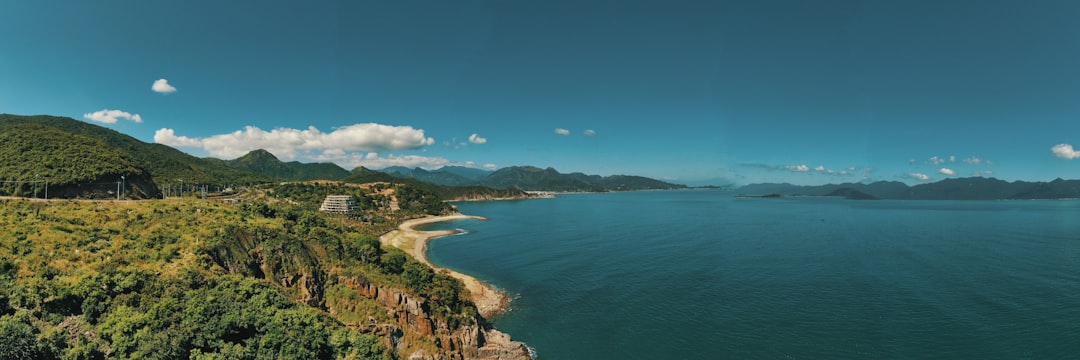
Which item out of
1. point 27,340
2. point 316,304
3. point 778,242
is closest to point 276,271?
point 316,304

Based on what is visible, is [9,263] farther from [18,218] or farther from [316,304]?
[316,304]

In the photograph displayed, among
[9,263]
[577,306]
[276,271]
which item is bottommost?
[577,306]

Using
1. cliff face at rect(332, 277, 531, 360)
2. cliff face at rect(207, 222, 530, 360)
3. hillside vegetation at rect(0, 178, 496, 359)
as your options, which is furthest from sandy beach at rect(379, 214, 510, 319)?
cliff face at rect(207, 222, 530, 360)

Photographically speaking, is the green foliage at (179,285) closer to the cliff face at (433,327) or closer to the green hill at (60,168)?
the cliff face at (433,327)

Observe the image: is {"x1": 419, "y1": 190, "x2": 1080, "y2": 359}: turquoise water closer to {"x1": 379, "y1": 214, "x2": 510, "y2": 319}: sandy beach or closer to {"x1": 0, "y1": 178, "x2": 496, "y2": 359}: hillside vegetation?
{"x1": 379, "y1": 214, "x2": 510, "y2": 319}: sandy beach

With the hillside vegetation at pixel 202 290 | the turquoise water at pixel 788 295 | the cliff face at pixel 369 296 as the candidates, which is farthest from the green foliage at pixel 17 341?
the turquoise water at pixel 788 295
